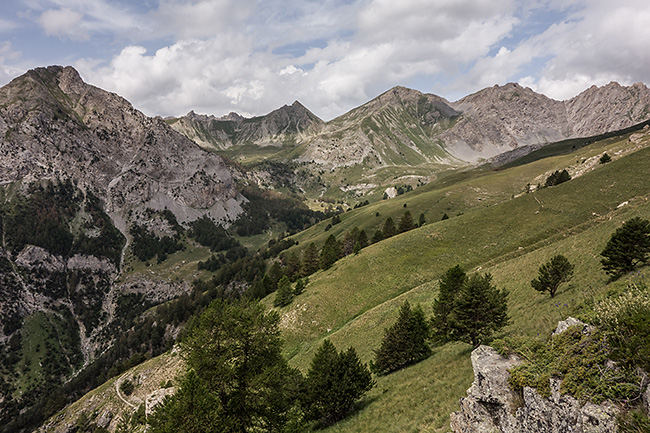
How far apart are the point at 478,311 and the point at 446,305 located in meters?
4.33

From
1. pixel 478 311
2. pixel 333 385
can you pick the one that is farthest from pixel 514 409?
pixel 333 385

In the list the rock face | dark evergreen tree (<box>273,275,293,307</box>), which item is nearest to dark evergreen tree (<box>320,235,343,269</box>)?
dark evergreen tree (<box>273,275,293,307</box>)

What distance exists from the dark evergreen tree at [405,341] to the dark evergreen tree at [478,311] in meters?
4.93

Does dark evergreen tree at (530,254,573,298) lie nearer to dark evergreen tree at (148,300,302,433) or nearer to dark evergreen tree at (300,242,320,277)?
dark evergreen tree at (148,300,302,433)

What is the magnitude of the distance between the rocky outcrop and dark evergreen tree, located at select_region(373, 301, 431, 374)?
14945 mm

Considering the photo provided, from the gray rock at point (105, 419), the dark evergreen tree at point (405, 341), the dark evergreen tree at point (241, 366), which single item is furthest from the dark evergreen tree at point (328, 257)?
the gray rock at point (105, 419)

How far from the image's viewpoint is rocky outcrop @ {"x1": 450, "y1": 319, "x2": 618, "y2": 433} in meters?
7.81

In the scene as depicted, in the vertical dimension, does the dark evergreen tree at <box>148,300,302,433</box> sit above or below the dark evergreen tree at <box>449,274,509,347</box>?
above

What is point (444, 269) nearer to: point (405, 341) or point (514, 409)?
point (405, 341)

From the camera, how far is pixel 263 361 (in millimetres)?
19391

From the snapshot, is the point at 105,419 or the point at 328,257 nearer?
the point at 105,419

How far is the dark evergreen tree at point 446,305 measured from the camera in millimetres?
24219

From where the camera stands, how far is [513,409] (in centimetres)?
993

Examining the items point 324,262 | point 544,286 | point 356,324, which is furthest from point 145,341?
point 544,286
